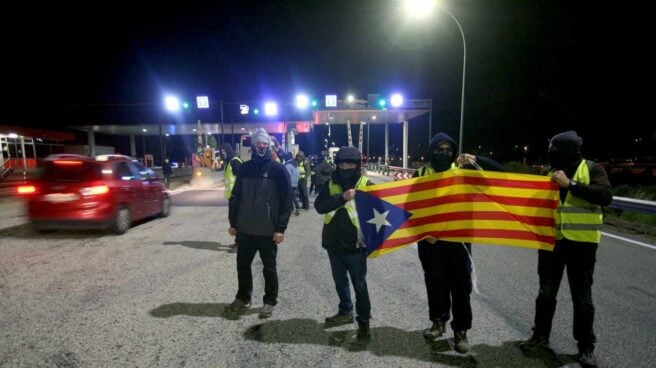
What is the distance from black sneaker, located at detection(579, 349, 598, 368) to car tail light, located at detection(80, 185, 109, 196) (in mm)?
8445

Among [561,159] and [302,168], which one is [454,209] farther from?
[302,168]

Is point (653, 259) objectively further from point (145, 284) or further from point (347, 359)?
point (145, 284)

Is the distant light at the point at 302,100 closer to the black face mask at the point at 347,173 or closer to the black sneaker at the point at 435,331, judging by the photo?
the black face mask at the point at 347,173

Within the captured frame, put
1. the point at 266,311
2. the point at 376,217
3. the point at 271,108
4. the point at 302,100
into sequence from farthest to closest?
1. the point at 271,108
2. the point at 302,100
3. the point at 266,311
4. the point at 376,217

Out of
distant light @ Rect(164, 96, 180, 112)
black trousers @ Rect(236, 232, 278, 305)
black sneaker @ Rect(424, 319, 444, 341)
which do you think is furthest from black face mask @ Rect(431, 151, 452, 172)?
distant light @ Rect(164, 96, 180, 112)

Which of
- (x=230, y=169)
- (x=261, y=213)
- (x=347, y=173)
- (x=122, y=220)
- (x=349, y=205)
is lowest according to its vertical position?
(x=122, y=220)

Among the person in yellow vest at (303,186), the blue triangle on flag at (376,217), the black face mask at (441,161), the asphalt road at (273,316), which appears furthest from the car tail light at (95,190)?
the black face mask at (441,161)

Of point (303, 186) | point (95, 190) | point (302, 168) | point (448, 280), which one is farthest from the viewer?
point (302, 168)

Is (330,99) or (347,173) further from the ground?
(330,99)

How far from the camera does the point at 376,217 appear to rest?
3.68m

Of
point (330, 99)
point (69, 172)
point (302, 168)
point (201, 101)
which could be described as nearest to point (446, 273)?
point (69, 172)

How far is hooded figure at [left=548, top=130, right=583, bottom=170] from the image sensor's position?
3193 millimetres

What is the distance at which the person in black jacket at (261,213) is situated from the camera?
4.07m

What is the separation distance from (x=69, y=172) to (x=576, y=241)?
29.2ft
